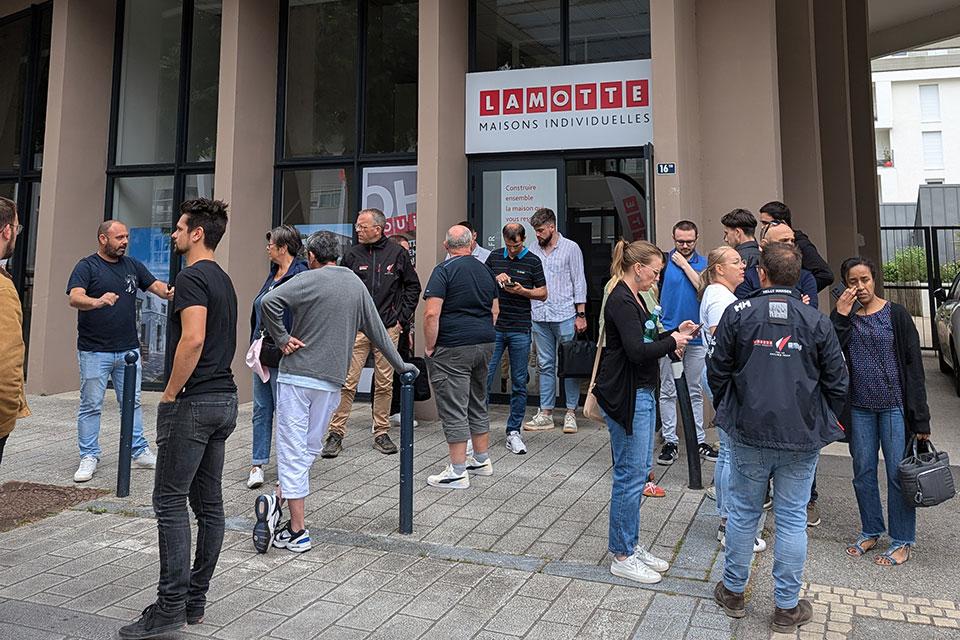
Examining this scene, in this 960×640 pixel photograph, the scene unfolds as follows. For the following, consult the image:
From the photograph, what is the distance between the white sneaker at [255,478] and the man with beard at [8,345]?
244cm

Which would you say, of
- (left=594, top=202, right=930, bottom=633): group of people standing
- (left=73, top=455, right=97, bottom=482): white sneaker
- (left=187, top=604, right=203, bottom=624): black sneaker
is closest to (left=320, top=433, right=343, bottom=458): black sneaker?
(left=73, top=455, right=97, bottom=482): white sneaker

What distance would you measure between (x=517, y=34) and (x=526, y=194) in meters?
2.10

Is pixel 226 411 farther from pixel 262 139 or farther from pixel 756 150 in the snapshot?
pixel 262 139

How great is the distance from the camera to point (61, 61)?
33.9 feet

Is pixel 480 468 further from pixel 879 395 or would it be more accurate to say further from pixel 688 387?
pixel 879 395

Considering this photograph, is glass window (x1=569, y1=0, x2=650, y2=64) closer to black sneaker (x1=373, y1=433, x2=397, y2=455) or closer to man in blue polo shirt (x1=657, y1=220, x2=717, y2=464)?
man in blue polo shirt (x1=657, y1=220, x2=717, y2=464)

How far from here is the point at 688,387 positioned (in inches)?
252

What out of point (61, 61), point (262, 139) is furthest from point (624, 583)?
point (61, 61)

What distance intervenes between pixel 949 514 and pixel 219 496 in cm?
488

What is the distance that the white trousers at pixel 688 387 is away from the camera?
6348 millimetres

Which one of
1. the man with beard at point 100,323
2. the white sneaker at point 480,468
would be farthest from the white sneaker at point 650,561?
the man with beard at point 100,323

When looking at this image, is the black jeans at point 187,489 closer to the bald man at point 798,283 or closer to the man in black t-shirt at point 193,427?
the man in black t-shirt at point 193,427

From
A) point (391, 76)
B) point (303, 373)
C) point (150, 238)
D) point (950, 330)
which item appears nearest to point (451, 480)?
point (303, 373)

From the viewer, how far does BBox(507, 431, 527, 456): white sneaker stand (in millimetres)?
6918
